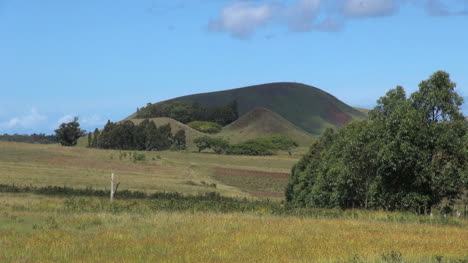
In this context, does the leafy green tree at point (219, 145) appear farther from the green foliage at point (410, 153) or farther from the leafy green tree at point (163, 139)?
the green foliage at point (410, 153)

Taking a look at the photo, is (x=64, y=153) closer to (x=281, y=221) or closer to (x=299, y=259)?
(x=281, y=221)

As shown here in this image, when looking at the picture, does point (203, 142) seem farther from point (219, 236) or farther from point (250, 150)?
point (219, 236)

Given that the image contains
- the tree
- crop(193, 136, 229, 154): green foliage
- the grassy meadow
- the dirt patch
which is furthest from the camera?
crop(193, 136, 229, 154): green foliage

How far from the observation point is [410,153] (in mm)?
39000

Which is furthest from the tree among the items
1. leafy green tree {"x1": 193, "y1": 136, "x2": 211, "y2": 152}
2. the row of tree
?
leafy green tree {"x1": 193, "y1": 136, "x2": 211, "y2": 152}

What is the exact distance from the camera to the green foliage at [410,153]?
130 ft

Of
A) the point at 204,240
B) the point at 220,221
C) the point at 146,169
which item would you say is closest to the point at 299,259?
the point at 204,240

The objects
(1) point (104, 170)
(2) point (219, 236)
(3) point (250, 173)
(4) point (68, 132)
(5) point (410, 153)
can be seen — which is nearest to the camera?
(2) point (219, 236)

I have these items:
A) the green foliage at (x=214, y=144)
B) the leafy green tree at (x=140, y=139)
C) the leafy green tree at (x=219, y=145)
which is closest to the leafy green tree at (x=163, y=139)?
the leafy green tree at (x=140, y=139)

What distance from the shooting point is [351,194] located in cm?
4884

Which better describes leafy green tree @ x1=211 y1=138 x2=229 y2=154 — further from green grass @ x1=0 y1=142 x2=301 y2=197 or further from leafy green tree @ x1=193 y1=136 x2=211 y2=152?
green grass @ x1=0 y1=142 x2=301 y2=197

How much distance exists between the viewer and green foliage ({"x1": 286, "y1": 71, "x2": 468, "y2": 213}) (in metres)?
39.5

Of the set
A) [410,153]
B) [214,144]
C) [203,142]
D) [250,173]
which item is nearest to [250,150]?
[214,144]

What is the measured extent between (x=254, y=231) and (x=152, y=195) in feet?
110
